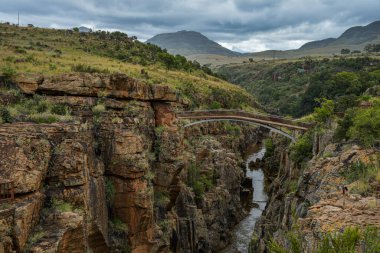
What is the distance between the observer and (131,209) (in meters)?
21.7

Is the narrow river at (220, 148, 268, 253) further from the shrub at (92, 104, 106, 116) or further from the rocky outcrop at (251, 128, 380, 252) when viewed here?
the shrub at (92, 104, 106, 116)

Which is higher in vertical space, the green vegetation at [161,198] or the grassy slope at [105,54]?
the grassy slope at [105,54]

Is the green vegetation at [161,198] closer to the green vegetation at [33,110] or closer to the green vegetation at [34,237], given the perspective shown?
the green vegetation at [33,110]

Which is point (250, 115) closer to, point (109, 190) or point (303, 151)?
point (303, 151)

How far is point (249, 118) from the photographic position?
44.5 meters

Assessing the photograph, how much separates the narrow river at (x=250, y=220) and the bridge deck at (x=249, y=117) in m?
9.95

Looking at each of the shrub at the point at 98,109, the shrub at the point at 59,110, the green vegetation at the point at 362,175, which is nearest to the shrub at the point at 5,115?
the shrub at the point at 59,110

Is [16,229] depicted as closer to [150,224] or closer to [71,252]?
[71,252]

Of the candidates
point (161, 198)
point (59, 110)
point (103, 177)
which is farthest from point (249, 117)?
point (59, 110)

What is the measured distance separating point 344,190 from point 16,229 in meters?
13.2

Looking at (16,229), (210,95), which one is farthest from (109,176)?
(210,95)

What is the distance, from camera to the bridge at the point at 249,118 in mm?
41156

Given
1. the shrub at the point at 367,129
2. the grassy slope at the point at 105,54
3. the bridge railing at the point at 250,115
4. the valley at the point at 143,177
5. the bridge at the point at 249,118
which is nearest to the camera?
the valley at the point at 143,177

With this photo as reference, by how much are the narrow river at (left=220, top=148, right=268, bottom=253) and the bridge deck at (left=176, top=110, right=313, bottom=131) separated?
995 cm
